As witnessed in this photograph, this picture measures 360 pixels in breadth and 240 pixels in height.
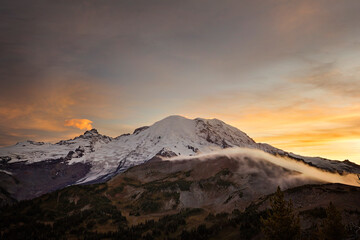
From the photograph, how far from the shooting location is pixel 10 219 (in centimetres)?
10288

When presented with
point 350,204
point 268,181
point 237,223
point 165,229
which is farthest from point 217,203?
point 350,204

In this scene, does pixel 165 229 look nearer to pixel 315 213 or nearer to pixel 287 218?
pixel 315 213

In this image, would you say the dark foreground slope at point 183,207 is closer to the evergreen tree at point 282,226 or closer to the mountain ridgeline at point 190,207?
the mountain ridgeline at point 190,207

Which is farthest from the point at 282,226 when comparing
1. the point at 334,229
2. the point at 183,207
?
the point at 183,207

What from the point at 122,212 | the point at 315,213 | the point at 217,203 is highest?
the point at 315,213

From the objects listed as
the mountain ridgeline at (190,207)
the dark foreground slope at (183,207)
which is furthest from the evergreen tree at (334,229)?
the dark foreground slope at (183,207)

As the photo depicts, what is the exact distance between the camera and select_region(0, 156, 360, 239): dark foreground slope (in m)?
62.6

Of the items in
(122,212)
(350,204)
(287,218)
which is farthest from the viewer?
(122,212)

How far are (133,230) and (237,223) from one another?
52.2 m

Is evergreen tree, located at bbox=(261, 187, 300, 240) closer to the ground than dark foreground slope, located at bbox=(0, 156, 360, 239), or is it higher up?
higher up

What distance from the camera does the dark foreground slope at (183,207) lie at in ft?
205

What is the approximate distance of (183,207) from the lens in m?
132

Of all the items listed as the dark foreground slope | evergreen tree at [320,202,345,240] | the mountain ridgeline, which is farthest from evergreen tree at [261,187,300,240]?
the dark foreground slope

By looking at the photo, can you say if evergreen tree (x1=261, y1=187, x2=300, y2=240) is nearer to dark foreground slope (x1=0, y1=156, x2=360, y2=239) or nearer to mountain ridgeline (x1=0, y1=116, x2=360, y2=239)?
mountain ridgeline (x1=0, y1=116, x2=360, y2=239)
